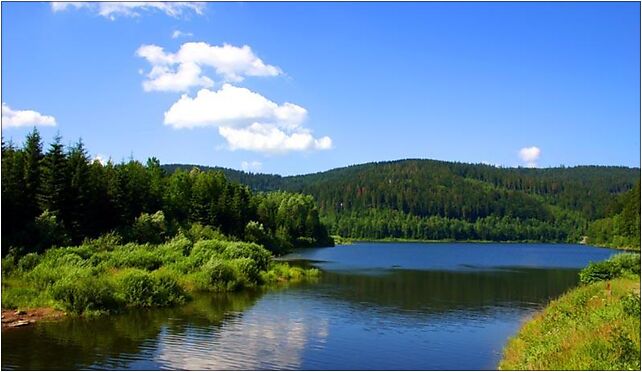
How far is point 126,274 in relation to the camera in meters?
43.5

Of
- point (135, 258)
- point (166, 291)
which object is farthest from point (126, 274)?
point (135, 258)

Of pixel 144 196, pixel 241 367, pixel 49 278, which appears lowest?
pixel 241 367

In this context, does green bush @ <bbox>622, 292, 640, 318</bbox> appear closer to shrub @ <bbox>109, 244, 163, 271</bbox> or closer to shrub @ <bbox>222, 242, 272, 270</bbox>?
shrub @ <bbox>109, 244, 163, 271</bbox>

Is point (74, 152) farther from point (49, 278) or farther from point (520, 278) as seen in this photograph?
point (520, 278)

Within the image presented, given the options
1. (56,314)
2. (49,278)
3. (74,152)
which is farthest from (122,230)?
(56,314)

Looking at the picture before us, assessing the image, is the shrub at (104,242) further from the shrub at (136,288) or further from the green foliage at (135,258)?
the shrub at (136,288)

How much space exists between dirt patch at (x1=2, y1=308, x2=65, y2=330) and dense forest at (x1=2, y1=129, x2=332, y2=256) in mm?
12885

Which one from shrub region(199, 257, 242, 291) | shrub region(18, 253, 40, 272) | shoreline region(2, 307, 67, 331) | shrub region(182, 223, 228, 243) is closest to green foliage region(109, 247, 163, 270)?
shrub region(199, 257, 242, 291)

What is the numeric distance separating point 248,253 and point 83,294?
26.5 metres

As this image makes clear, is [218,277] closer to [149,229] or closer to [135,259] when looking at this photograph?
[135,259]

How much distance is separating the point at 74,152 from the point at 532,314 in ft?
172

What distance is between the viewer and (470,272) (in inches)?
3351

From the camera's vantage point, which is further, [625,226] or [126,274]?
[625,226]

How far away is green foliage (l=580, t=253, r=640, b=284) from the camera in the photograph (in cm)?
5366
